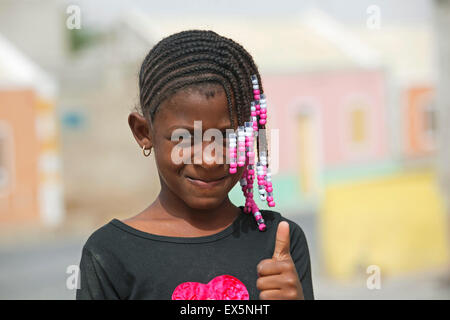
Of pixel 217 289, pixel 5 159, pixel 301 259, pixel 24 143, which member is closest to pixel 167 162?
pixel 217 289

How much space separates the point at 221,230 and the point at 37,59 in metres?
16.3

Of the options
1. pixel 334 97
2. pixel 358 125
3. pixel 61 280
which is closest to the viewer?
pixel 61 280

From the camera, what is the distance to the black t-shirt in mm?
1727

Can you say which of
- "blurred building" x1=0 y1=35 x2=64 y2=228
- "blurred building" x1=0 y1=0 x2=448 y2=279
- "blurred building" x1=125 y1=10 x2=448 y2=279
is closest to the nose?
"blurred building" x1=0 y1=0 x2=448 y2=279

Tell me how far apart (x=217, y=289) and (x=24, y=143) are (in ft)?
45.2

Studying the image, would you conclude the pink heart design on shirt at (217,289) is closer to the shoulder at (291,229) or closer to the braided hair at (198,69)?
the shoulder at (291,229)

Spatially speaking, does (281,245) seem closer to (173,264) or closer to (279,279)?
(279,279)

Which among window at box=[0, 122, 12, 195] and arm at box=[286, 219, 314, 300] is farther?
window at box=[0, 122, 12, 195]

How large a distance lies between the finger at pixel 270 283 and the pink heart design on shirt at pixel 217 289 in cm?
13

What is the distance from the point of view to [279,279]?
5.56ft

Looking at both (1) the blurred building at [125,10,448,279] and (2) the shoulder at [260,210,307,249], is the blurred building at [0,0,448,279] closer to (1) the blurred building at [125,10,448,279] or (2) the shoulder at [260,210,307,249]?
(1) the blurred building at [125,10,448,279]

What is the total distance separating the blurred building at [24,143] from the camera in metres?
14.6

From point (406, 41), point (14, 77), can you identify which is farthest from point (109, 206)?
point (406, 41)

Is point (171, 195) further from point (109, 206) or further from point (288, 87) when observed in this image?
point (288, 87)
